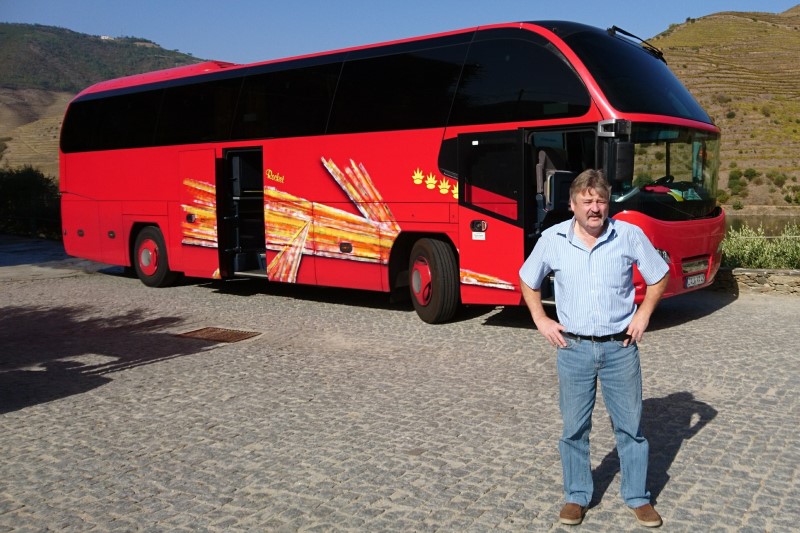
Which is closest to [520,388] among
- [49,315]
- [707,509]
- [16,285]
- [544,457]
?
[544,457]

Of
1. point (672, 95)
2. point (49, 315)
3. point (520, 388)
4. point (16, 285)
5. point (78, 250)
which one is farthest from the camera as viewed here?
point (78, 250)

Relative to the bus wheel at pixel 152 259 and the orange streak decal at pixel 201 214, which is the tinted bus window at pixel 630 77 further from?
the bus wheel at pixel 152 259

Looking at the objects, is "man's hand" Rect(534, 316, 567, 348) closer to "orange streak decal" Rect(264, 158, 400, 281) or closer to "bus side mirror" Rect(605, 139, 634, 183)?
"bus side mirror" Rect(605, 139, 634, 183)

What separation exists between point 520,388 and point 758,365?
2459 millimetres

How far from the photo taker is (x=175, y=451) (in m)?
5.86

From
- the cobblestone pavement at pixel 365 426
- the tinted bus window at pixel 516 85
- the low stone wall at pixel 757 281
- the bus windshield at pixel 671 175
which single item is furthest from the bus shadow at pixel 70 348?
the low stone wall at pixel 757 281

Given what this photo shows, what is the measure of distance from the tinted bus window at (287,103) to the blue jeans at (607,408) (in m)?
8.63

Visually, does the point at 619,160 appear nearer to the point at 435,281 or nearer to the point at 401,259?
the point at 435,281

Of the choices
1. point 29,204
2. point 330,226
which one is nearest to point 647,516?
point 330,226

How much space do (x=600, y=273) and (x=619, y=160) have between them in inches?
201

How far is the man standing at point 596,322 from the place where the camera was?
13.9 feet

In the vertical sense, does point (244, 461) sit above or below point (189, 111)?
below

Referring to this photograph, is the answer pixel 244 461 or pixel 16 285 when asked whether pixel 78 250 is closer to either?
pixel 16 285

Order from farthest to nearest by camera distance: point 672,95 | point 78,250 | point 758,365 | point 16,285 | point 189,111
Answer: point 78,250, point 16,285, point 189,111, point 672,95, point 758,365
